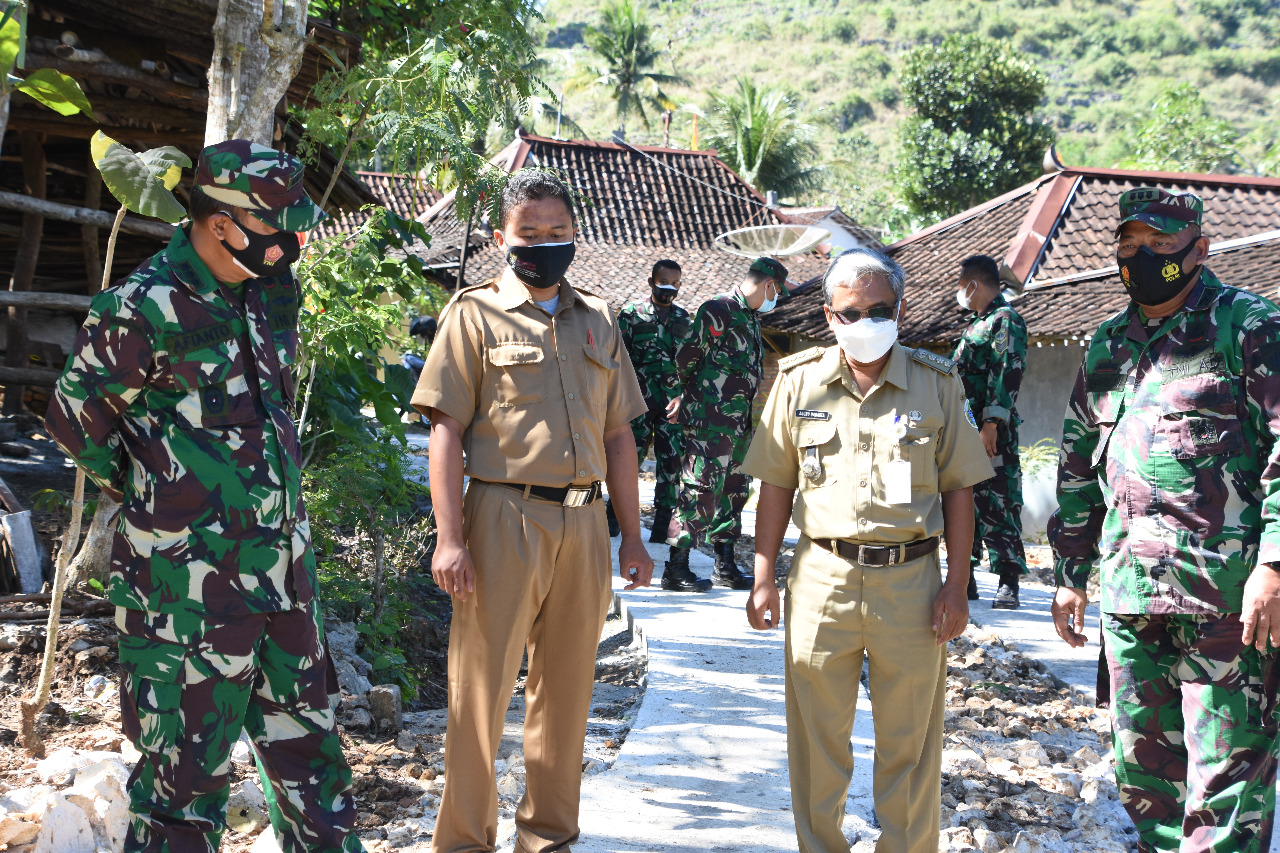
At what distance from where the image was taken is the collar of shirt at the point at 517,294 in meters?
3.16

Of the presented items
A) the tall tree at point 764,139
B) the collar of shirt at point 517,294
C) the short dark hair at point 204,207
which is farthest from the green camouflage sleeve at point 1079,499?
the tall tree at point 764,139

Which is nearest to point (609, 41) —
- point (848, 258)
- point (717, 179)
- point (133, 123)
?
point (717, 179)

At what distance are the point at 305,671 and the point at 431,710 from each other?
278 cm

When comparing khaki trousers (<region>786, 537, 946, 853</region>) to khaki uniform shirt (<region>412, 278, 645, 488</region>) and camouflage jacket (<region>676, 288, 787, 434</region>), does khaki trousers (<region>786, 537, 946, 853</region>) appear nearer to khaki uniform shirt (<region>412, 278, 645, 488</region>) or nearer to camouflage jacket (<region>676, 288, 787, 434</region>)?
khaki uniform shirt (<region>412, 278, 645, 488</region>)

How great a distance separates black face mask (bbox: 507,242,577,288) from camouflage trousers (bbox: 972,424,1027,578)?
4520mm

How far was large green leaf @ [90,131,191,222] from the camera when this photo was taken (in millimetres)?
3500

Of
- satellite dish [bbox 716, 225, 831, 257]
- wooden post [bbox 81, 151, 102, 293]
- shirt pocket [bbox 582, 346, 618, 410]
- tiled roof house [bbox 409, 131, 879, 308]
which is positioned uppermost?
tiled roof house [bbox 409, 131, 879, 308]

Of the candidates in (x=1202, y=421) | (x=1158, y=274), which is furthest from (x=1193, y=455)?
(x=1158, y=274)

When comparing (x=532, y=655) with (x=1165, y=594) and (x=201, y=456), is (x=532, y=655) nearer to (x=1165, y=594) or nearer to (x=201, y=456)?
(x=201, y=456)

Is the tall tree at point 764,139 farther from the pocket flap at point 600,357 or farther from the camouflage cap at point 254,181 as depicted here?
the camouflage cap at point 254,181

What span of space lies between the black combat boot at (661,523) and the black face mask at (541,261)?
206 inches

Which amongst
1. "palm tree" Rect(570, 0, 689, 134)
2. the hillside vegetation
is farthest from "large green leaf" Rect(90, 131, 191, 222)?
the hillside vegetation

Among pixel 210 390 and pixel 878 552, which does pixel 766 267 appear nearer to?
pixel 878 552

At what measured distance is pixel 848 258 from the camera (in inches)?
124
